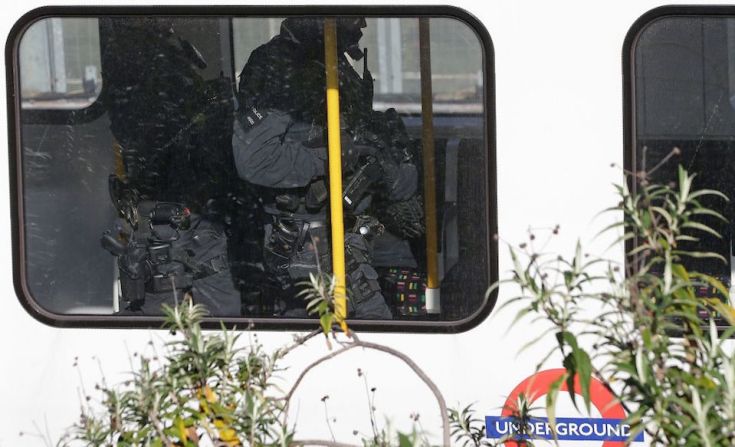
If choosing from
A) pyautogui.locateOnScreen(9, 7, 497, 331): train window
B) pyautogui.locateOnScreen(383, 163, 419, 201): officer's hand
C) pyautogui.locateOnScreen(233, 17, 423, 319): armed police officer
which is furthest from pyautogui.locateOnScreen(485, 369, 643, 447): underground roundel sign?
pyautogui.locateOnScreen(383, 163, 419, 201): officer's hand

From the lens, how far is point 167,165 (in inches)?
143

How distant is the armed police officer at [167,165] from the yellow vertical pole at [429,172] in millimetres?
635

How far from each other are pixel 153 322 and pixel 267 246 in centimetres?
45

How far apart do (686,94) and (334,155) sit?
1121 millimetres

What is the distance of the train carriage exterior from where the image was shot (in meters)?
3.40

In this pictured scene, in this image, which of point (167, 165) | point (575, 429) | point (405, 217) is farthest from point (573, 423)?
point (167, 165)

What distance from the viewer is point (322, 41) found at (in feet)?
11.6

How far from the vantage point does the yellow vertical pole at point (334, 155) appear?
353cm

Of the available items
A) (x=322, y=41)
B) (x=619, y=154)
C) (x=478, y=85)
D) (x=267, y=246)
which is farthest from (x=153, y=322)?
(x=619, y=154)

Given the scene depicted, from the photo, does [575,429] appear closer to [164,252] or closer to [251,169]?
[251,169]

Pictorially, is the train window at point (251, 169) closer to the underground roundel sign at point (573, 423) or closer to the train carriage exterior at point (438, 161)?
the train carriage exterior at point (438, 161)

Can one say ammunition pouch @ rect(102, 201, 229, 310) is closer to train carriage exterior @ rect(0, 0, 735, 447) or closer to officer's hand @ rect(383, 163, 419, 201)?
train carriage exterior @ rect(0, 0, 735, 447)

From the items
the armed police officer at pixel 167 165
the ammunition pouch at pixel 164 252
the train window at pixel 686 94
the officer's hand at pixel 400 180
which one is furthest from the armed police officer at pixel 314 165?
the train window at pixel 686 94

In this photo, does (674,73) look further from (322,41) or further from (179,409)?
(179,409)
